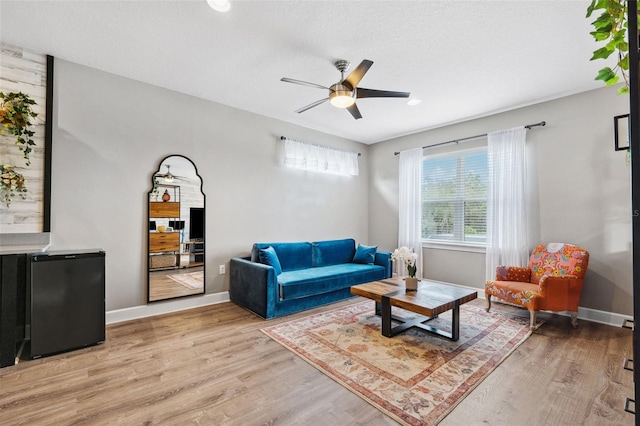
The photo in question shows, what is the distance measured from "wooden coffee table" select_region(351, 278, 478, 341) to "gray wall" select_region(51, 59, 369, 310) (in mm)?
2017

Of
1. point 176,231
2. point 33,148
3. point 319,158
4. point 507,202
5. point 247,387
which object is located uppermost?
point 319,158

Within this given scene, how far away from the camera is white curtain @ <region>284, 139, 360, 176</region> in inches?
193

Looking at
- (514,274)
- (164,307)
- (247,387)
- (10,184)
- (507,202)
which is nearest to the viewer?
(247,387)

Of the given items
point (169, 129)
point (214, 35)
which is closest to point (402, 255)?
point (214, 35)

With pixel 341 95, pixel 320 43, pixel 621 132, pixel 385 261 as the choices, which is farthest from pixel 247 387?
pixel 621 132

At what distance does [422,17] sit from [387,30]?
0.30 metres

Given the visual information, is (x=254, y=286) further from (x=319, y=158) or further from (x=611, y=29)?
(x=611, y=29)

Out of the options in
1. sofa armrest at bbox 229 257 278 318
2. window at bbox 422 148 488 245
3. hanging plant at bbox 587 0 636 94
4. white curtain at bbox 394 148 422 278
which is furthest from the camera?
white curtain at bbox 394 148 422 278

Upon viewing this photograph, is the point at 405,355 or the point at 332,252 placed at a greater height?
the point at 332,252

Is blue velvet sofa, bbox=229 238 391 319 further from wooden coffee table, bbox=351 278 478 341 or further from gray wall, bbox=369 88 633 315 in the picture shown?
gray wall, bbox=369 88 633 315

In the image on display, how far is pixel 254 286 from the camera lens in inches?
144

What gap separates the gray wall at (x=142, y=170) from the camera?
3152 mm

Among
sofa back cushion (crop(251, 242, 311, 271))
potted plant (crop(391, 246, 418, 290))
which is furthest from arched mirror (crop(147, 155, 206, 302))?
potted plant (crop(391, 246, 418, 290))

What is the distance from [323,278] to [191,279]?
1724mm
